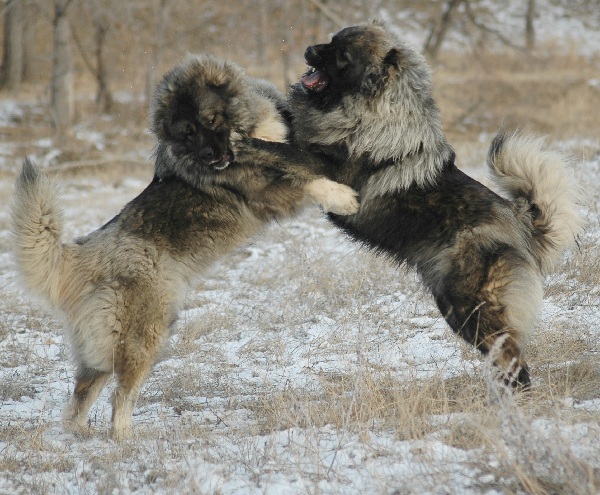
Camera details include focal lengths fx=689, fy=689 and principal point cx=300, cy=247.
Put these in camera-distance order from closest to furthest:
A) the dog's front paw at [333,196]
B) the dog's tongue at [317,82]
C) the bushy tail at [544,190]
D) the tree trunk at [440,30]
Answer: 1. the bushy tail at [544,190]
2. the dog's front paw at [333,196]
3. the dog's tongue at [317,82]
4. the tree trunk at [440,30]

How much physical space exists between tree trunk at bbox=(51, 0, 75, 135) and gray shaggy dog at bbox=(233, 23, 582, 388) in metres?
14.2

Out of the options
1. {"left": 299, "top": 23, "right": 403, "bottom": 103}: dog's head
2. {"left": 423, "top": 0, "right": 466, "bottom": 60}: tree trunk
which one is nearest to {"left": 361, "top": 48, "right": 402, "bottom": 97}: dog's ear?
{"left": 299, "top": 23, "right": 403, "bottom": 103}: dog's head

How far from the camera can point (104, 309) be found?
13.8 ft

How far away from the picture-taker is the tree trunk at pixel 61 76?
675 inches

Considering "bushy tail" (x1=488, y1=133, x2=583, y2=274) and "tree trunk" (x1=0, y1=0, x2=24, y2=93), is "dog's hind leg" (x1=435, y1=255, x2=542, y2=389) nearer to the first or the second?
"bushy tail" (x1=488, y1=133, x2=583, y2=274)

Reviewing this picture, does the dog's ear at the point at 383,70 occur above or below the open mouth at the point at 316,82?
above

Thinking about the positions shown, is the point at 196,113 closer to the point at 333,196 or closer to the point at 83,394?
the point at 333,196

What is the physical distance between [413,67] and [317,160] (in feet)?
2.91

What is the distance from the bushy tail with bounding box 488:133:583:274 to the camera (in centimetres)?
432

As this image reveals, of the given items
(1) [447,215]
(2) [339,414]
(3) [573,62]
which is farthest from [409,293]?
(3) [573,62]

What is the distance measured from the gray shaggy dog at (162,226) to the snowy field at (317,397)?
34cm

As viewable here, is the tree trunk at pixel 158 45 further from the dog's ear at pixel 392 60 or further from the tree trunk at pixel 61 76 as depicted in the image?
the dog's ear at pixel 392 60

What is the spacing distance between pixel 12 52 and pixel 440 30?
14497 millimetres

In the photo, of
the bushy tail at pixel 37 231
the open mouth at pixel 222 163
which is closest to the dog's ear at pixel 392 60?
the open mouth at pixel 222 163
